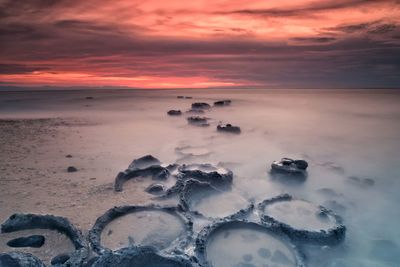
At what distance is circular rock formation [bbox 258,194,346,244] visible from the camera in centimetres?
475

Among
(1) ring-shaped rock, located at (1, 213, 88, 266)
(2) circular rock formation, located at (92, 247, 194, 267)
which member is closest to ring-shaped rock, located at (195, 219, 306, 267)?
(2) circular rock formation, located at (92, 247, 194, 267)

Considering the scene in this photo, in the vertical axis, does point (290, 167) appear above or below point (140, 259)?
below

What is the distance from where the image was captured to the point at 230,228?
4.91m

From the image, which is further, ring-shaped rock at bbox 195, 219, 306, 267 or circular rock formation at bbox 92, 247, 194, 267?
ring-shaped rock at bbox 195, 219, 306, 267

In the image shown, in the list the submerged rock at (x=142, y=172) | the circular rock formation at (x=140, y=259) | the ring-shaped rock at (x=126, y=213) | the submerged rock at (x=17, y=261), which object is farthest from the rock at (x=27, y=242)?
the submerged rock at (x=142, y=172)

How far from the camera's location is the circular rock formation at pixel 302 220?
4746 millimetres

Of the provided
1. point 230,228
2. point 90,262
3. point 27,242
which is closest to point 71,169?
point 27,242

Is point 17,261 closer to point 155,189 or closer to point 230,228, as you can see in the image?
point 230,228

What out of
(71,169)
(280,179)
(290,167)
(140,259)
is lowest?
(280,179)

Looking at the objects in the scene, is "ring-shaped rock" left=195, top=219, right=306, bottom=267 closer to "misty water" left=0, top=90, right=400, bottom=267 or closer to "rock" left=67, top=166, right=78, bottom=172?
"misty water" left=0, top=90, right=400, bottom=267

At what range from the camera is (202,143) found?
439 inches

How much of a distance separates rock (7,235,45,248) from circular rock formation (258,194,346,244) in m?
3.38

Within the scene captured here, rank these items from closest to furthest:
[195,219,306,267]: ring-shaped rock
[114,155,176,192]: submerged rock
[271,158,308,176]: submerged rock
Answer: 1. [195,219,306,267]: ring-shaped rock
2. [114,155,176,192]: submerged rock
3. [271,158,308,176]: submerged rock

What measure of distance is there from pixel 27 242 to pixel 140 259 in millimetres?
1967
